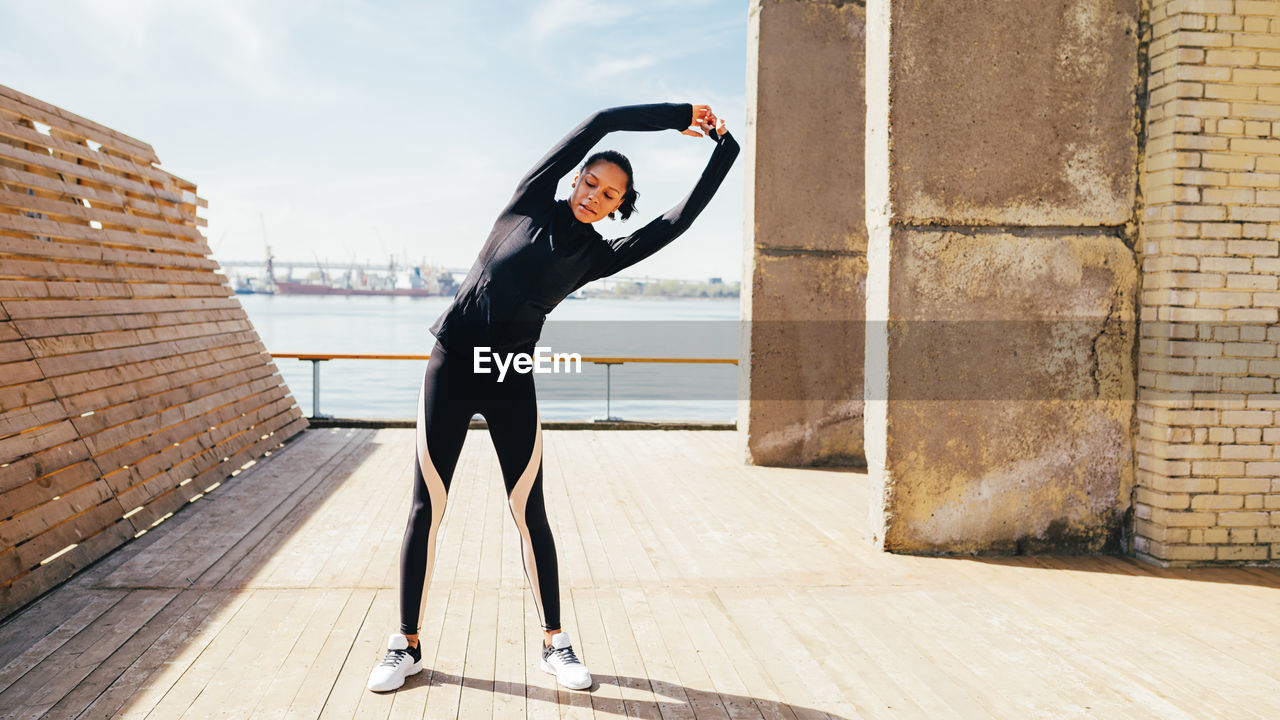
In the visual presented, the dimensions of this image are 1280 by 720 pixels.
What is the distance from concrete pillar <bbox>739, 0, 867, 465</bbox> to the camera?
6207 millimetres

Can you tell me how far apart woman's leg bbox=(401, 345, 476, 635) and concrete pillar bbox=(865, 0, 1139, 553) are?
90.8 inches

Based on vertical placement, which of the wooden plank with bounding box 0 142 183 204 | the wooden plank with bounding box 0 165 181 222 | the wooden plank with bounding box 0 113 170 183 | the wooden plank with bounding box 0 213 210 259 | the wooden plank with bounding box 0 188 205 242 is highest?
the wooden plank with bounding box 0 113 170 183

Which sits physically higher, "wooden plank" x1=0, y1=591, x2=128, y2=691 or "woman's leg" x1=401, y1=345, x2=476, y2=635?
"woman's leg" x1=401, y1=345, x2=476, y2=635

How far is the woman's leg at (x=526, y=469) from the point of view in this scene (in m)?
2.46

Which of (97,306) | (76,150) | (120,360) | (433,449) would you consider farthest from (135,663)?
(76,150)

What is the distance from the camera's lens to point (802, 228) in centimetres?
630

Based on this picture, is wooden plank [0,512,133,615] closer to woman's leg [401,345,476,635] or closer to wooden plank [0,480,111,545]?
wooden plank [0,480,111,545]

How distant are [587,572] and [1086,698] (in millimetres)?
1999

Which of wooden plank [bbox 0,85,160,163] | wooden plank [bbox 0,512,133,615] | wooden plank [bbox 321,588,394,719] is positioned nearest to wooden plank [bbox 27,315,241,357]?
wooden plank [bbox 0,512,133,615]

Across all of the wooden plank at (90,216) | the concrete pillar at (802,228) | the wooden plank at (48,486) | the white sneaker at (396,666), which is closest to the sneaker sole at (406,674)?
the white sneaker at (396,666)

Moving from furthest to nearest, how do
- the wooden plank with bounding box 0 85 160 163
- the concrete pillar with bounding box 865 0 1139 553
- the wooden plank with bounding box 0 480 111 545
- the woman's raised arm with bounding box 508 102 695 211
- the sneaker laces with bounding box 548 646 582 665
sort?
the wooden plank with bounding box 0 85 160 163 < the concrete pillar with bounding box 865 0 1139 553 < the wooden plank with bounding box 0 480 111 545 < the sneaker laces with bounding box 548 646 582 665 < the woman's raised arm with bounding box 508 102 695 211

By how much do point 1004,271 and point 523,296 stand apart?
2.63 metres

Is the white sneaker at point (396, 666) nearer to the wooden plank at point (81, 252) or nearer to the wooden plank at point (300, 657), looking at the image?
the wooden plank at point (300, 657)

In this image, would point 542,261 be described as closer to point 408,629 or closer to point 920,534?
point 408,629
